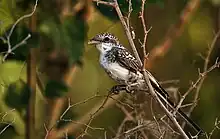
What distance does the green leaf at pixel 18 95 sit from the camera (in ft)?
12.6

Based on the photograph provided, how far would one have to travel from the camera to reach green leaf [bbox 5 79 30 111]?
3850mm

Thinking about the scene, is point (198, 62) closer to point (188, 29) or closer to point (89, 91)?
point (188, 29)

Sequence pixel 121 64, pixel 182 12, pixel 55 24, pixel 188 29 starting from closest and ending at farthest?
pixel 121 64, pixel 55 24, pixel 182 12, pixel 188 29

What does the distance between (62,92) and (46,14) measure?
418mm

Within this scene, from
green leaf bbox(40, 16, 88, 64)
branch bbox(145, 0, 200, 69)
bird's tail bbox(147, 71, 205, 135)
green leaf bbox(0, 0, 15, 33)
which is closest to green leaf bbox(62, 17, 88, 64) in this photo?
green leaf bbox(40, 16, 88, 64)

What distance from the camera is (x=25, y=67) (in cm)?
411

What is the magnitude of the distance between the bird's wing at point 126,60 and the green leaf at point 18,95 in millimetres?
688

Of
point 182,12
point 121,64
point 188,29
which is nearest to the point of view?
point 121,64

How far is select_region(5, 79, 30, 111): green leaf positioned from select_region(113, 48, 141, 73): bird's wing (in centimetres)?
69

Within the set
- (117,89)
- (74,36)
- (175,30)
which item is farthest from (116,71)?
(175,30)

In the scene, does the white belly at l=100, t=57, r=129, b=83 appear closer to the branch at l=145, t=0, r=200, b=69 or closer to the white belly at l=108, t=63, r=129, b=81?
the white belly at l=108, t=63, r=129, b=81

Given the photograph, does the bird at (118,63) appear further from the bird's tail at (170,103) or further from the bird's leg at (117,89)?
the bird's tail at (170,103)

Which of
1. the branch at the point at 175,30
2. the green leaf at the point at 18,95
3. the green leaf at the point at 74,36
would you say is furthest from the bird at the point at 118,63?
the branch at the point at 175,30

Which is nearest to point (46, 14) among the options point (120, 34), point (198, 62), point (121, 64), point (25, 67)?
point (25, 67)
